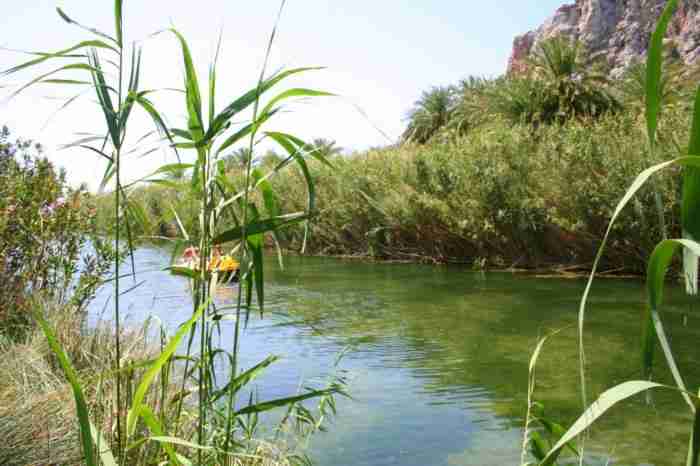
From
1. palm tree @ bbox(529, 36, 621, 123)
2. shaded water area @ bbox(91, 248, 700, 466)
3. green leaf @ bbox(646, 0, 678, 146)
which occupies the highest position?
palm tree @ bbox(529, 36, 621, 123)

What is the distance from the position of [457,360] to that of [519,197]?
38.3ft

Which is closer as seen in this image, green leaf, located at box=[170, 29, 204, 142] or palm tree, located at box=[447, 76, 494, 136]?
green leaf, located at box=[170, 29, 204, 142]

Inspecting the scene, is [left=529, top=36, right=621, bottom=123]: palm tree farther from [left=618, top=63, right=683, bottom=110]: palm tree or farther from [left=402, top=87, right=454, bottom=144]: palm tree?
[left=402, top=87, right=454, bottom=144]: palm tree

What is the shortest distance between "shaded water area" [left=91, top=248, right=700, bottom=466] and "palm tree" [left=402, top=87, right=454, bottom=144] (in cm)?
2452

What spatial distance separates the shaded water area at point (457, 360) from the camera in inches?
223

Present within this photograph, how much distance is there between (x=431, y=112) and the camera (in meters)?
40.8

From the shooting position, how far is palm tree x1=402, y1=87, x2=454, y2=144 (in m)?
40.5

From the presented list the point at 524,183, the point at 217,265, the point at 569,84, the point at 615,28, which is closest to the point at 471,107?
the point at 569,84

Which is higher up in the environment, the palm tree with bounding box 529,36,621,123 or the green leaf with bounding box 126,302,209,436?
the palm tree with bounding box 529,36,621,123

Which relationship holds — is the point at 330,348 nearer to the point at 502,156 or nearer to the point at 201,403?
the point at 201,403

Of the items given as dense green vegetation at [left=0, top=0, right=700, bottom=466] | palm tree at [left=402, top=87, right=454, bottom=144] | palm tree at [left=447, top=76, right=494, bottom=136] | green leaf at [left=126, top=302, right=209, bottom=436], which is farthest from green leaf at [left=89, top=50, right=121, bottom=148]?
palm tree at [left=402, top=87, right=454, bottom=144]

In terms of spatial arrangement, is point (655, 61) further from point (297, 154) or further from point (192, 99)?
point (192, 99)

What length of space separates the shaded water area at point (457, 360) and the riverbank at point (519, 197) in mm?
1934

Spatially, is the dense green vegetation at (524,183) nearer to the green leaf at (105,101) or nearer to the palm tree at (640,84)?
the palm tree at (640,84)
